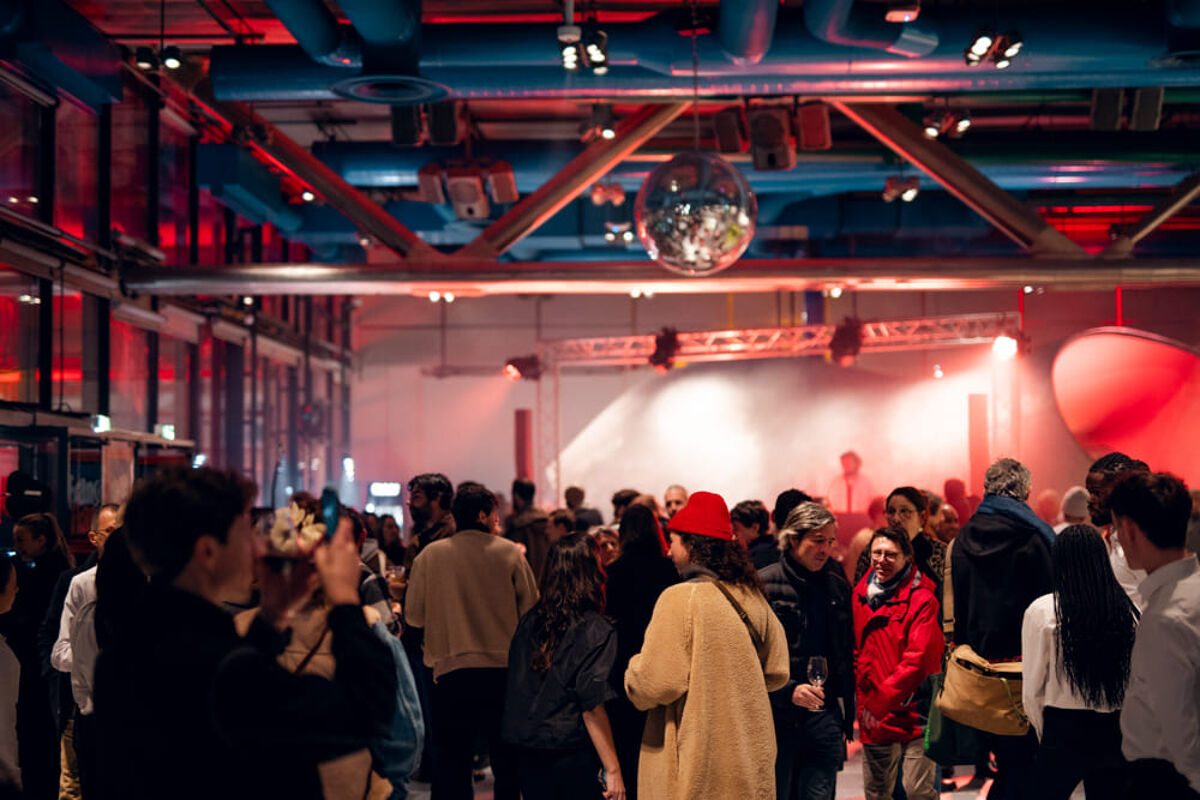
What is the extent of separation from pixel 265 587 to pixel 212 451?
34.6 feet

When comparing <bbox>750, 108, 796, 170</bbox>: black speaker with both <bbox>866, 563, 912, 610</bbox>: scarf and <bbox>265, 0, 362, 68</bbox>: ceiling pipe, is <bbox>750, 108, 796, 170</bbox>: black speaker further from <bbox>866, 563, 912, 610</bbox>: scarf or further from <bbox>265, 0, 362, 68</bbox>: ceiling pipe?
<bbox>866, 563, 912, 610</bbox>: scarf

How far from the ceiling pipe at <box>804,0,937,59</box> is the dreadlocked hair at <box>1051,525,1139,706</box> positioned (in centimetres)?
333

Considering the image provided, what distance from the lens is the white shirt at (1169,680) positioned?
234cm

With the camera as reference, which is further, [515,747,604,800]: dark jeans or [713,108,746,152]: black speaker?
[713,108,746,152]: black speaker

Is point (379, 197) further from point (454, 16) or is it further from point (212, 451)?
point (454, 16)

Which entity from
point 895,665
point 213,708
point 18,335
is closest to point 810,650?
point 895,665

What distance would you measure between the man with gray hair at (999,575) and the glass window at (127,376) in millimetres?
7074

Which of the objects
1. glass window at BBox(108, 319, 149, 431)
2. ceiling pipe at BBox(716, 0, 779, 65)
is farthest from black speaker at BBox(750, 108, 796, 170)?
glass window at BBox(108, 319, 149, 431)

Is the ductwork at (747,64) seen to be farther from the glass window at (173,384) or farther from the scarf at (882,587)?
the glass window at (173,384)

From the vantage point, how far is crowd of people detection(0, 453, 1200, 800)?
73.2 inches

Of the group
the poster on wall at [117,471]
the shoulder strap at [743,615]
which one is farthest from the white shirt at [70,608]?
→ the poster on wall at [117,471]

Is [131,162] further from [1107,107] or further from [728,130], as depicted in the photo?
[1107,107]

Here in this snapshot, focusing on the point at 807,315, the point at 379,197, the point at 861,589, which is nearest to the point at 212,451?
the point at 379,197

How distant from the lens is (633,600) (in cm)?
442
